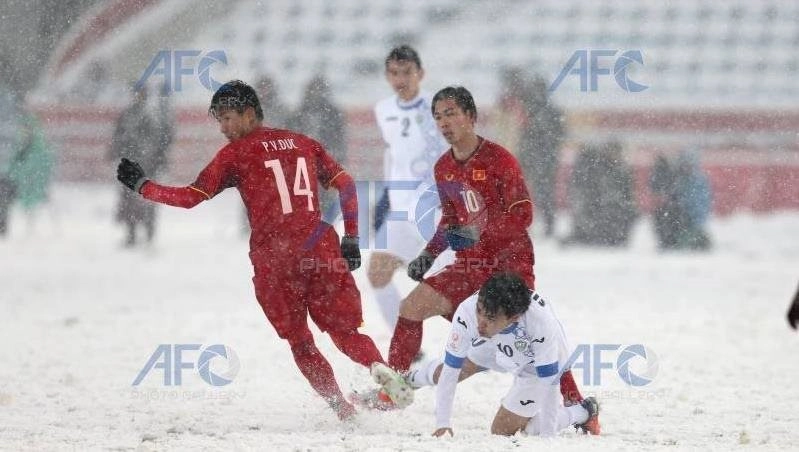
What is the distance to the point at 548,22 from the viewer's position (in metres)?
22.9

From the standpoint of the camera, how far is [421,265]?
5.59 meters

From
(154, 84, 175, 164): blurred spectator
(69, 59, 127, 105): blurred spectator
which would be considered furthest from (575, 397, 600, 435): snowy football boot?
(69, 59, 127, 105): blurred spectator

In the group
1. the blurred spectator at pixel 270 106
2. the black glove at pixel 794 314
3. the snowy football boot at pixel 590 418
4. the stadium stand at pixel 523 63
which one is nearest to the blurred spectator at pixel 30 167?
the stadium stand at pixel 523 63

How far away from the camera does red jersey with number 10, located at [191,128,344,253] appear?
5.25 metres

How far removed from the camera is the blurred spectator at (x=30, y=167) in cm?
1598

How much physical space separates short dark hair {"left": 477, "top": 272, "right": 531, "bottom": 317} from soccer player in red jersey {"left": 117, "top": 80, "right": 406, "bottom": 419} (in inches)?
29.0

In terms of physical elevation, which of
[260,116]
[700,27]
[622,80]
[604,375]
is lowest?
[604,375]

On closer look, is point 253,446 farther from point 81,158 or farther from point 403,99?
point 81,158

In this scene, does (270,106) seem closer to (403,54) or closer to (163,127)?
(163,127)

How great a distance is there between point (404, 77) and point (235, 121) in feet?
6.13

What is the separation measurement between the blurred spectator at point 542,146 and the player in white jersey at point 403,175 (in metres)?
8.37

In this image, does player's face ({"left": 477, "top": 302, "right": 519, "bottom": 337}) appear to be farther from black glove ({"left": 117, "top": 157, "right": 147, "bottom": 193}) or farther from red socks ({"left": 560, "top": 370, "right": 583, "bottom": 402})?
black glove ({"left": 117, "top": 157, "right": 147, "bottom": 193})

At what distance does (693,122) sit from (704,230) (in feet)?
21.2

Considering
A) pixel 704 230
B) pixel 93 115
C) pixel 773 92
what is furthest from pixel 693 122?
pixel 93 115
